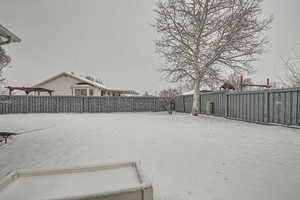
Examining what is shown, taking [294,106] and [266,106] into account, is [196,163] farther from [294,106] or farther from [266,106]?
[266,106]

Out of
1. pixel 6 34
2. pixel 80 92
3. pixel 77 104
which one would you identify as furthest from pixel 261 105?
pixel 80 92

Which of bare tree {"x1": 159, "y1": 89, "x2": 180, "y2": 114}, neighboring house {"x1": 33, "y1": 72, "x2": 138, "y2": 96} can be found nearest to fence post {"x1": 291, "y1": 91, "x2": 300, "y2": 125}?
bare tree {"x1": 159, "y1": 89, "x2": 180, "y2": 114}

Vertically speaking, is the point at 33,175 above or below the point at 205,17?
below

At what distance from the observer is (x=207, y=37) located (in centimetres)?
857

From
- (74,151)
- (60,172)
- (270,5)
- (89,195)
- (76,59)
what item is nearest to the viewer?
(89,195)

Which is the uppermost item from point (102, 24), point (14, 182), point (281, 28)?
point (102, 24)

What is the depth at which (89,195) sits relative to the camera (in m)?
0.83

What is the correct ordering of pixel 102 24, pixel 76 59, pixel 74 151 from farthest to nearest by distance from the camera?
pixel 76 59, pixel 102 24, pixel 74 151

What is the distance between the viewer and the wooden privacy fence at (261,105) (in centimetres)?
466

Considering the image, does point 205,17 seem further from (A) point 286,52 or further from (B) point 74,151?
(B) point 74,151

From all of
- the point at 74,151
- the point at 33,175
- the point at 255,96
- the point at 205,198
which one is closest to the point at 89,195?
the point at 33,175

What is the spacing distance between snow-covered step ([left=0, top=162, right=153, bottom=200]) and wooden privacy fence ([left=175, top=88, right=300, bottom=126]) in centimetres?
578

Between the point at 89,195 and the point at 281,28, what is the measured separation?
11.7 meters

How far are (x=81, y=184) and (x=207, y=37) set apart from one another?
9.50 m
